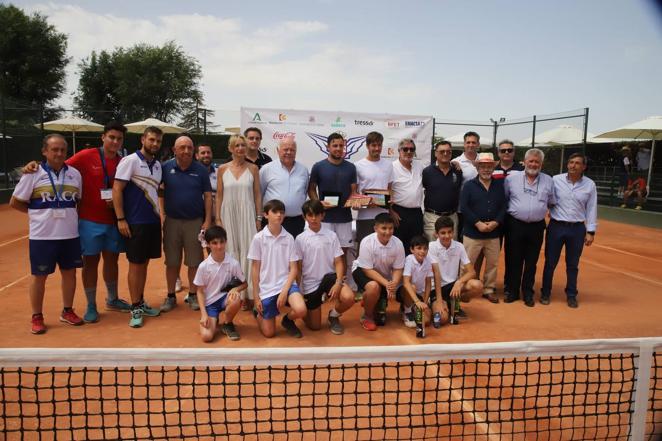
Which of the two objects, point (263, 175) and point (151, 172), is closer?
point (151, 172)

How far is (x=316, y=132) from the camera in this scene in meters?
8.73

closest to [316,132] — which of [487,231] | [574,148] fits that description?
[487,231]

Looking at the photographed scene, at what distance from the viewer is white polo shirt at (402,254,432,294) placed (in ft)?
16.6

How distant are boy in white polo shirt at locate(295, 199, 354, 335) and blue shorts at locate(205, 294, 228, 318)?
82 cm

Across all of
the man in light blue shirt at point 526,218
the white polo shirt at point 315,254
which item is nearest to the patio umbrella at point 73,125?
the white polo shirt at point 315,254

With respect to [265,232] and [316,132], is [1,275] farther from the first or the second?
[316,132]

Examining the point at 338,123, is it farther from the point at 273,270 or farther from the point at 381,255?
the point at 273,270

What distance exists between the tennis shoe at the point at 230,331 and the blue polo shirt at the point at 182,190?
54.7 inches

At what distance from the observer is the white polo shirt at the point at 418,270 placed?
16.6 feet

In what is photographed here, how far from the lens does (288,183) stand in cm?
532

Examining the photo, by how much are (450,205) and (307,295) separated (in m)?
2.35

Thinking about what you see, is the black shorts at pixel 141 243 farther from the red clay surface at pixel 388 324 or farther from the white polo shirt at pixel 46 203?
the red clay surface at pixel 388 324

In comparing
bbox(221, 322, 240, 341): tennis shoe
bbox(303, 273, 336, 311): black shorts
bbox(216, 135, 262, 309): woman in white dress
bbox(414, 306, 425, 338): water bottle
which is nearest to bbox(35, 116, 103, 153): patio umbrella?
bbox(216, 135, 262, 309): woman in white dress

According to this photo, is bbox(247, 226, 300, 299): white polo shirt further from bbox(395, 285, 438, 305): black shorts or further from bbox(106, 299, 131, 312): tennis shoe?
bbox(106, 299, 131, 312): tennis shoe
